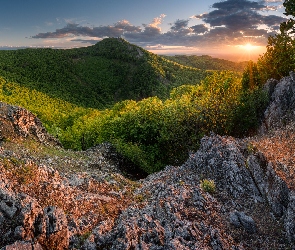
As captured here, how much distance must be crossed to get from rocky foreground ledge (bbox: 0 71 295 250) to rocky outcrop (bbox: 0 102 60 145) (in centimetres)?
36

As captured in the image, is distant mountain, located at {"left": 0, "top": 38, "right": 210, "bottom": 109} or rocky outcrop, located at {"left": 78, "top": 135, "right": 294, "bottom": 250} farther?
distant mountain, located at {"left": 0, "top": 38, "right": 210, "bottom": 109}

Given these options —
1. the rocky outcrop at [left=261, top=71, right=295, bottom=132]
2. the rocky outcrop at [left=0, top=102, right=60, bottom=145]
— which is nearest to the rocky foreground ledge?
the rocky outcrop at [left=0, top=102, right=60, bottom=145]

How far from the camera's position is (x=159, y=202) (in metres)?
16.9

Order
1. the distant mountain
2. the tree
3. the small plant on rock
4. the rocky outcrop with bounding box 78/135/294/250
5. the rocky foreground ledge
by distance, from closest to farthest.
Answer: the rocky foreground ledge
the rocky outcrop with bounding box 78/135/294/250
the small plant on rock
the tree
the distant mountain

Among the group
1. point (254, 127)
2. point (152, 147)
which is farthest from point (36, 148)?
point (254, 127)

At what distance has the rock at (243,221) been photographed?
15.3m

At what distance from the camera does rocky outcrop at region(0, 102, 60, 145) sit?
82.3 feet

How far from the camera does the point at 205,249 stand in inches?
514

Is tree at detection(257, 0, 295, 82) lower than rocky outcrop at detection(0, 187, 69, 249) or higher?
higher

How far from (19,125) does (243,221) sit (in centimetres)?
2208

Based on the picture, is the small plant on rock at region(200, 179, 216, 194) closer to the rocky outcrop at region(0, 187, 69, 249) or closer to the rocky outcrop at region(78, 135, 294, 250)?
the rocky outcrop at region(78, 135, 294, 250)

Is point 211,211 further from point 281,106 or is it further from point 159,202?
point 281,106

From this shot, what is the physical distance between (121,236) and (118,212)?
3.21m

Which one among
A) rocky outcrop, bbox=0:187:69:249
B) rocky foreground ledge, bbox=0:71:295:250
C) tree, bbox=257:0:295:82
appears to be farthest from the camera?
tree, bbox=257:0:295:82
